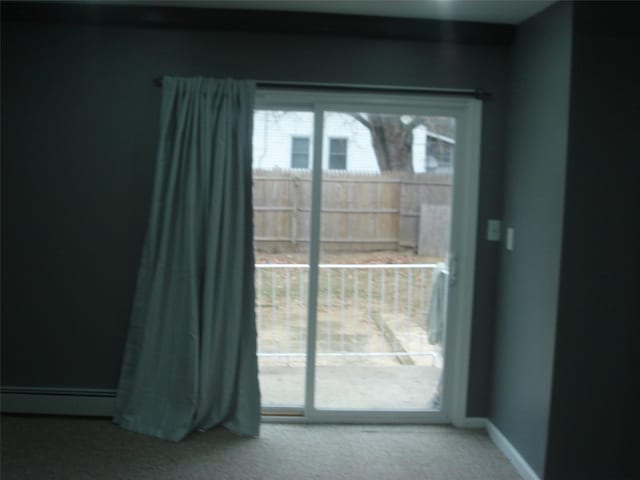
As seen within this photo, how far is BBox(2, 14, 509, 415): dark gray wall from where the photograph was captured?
302 cm

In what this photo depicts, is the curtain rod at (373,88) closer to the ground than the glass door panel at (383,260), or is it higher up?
higher up

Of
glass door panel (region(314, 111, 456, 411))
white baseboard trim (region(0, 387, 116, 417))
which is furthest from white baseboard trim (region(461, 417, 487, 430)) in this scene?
white baseboard trim (region(0, 387, 116, 417))

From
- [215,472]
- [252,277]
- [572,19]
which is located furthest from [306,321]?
[572,19]

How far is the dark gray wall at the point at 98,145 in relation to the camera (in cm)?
302

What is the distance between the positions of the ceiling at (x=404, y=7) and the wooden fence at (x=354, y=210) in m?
0.89

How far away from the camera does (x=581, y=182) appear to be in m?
2.39

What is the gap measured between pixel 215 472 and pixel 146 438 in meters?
0.53

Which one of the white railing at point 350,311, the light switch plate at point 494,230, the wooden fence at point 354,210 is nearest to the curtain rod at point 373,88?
the wooden fence at point 354,210

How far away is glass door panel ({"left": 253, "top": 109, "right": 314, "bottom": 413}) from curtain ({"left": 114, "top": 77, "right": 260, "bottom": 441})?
167 mm

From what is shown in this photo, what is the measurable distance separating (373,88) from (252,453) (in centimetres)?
214

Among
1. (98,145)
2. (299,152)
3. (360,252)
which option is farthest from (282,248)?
(98,145)

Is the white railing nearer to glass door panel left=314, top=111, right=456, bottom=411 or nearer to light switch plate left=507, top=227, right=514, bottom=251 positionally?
glass door panel left=314, top=111, right=456, bottom=411

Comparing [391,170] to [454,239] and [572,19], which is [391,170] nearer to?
[454,239]

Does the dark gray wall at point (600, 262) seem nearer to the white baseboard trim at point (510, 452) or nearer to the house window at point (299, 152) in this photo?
the white baseboard trim at point (510, 452)
